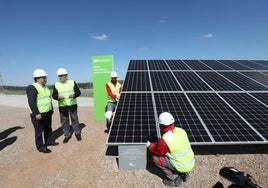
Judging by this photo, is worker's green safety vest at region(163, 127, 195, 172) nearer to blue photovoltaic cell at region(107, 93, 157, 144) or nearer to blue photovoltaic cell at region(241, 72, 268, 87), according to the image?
blue photovoltaic cell at region(107, 93, 157, 144)

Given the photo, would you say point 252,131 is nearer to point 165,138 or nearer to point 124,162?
point 165,138

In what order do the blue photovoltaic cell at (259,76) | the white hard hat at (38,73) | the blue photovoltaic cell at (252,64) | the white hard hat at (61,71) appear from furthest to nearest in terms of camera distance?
the blue photovoltaic cell at (252,64), the blue photovoltaic cell at (259,76), the white hard hat at (61,71), the white hard hat at (38,73)

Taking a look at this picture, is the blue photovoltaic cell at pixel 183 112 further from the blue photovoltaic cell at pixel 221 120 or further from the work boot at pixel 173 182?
the work boot at pixel 173 182

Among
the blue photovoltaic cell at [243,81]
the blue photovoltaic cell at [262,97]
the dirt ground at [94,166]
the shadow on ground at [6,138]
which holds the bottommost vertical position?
the shadow on ground at [6,138]

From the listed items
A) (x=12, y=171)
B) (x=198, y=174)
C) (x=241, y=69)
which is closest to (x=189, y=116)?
(x=198, y=174)

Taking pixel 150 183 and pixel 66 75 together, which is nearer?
pixel 150 183

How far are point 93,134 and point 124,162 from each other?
141 inches

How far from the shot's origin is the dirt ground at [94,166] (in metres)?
5.36

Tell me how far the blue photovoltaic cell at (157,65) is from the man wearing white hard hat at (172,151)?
639 centimetres

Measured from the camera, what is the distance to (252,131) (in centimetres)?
572

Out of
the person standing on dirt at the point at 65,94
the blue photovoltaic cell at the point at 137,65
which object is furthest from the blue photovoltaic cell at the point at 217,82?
the person standing on dirt at the point at 65,94

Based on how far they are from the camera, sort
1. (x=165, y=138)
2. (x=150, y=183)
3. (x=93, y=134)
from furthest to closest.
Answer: (x=93, y=134) → (x=150, y=183) → (x=165, y=138)

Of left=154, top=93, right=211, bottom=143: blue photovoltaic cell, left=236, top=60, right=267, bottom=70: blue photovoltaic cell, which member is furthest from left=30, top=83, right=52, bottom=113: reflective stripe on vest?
left=236, top=60, right=267, bottom=70: blue photovoltaic cell

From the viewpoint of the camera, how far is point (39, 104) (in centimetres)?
702
